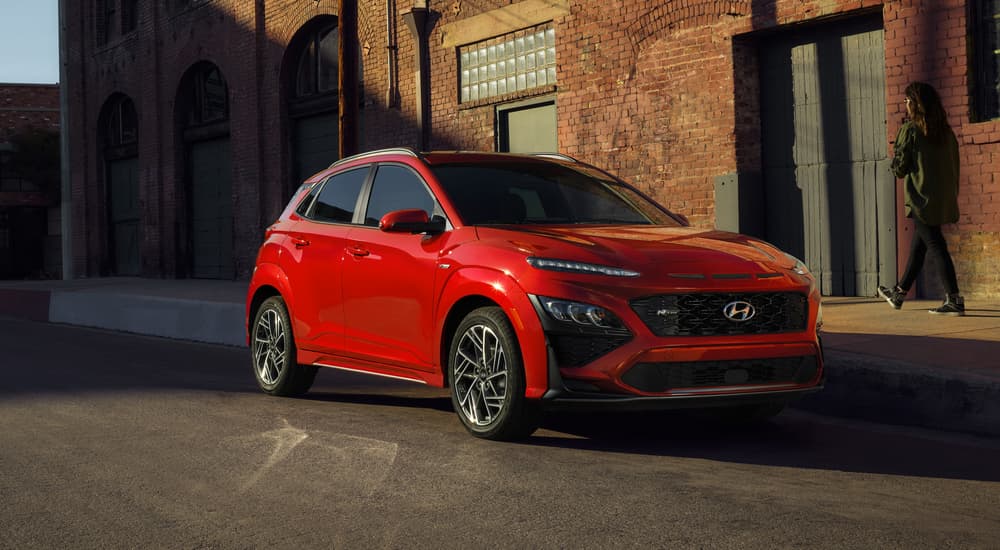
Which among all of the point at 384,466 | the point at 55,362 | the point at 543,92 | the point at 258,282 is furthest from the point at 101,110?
the point at 384,466

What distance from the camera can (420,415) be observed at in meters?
8.04

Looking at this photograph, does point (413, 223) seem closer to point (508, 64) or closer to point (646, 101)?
point (646, 101)

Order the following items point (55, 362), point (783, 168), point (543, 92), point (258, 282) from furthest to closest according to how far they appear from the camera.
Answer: point (543, 92) < point (783, 168) < point (55, 362) < point (258, 282)

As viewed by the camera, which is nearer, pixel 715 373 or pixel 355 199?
pixel 715 373

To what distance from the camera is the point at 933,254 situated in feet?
35.8

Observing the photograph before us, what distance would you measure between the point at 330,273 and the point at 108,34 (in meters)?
26.7

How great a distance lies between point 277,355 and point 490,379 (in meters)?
2.89

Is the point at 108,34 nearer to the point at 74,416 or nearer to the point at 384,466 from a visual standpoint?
the point at 74,416

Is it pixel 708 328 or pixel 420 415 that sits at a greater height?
pixel 708 328

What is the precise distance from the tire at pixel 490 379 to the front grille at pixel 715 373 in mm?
580

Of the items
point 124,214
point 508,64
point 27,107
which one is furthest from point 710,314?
point 27,107

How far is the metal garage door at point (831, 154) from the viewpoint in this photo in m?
13.5

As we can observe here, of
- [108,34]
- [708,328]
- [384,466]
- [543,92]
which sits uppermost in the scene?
[108,34]

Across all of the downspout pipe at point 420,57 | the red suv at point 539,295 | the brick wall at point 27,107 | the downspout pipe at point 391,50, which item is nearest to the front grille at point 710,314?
the red suv at point 539,295
